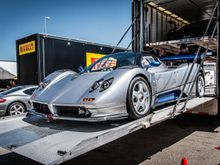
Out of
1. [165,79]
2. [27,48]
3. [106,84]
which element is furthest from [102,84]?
[27,48]

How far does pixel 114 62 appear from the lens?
178 inches

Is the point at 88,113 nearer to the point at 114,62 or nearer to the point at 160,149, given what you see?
the point at 114,62

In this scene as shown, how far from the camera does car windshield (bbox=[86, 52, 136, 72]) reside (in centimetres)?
428

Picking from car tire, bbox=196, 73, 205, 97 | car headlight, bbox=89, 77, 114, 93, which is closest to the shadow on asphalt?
car tire, bbox=196, 73, 205, 97

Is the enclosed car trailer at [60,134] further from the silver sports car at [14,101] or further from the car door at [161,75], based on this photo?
the silver sports car at [14,101]

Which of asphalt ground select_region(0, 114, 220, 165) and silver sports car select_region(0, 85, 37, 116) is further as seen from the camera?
silver sports car select_region(0, 85, 37, 116)

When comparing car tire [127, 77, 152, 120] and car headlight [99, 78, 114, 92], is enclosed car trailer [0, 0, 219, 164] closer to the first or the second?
car tire [127, 77, 152, 120]

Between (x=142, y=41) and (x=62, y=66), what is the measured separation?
3.40m

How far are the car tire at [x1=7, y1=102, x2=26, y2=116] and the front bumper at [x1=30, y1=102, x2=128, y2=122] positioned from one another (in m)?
4.12

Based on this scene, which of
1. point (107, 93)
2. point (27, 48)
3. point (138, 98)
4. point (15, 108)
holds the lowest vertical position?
point (15, 108)

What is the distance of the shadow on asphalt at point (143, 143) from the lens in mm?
3799

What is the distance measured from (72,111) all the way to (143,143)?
6.17ft

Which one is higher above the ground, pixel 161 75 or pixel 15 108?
pixel 161 75

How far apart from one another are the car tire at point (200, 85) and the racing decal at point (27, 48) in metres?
5.44
